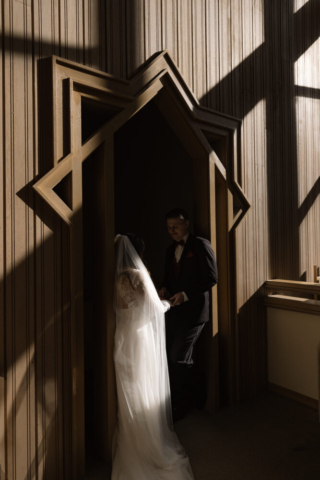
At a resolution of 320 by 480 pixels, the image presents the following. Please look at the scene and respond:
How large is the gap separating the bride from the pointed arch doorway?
82 millimetres

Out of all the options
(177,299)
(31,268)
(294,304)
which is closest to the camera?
(31,268)

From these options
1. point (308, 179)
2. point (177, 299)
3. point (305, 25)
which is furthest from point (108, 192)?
point (305, 25)

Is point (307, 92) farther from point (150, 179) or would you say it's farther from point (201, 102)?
point (150, 179)

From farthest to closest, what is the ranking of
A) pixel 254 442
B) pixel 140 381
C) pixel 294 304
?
pixel 294 304, pixel 254 442, pixel 140 381

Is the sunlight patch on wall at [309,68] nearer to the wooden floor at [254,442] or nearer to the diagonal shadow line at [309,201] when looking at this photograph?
the diagonal shadow line at [309,201]

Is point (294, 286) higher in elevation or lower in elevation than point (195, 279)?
lower

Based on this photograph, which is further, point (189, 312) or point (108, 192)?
point (189, 312)

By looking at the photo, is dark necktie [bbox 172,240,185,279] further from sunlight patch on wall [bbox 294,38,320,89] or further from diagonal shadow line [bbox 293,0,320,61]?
diagonal shadow line [bbox 293,0,320,61]

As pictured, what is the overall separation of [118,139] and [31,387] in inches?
146

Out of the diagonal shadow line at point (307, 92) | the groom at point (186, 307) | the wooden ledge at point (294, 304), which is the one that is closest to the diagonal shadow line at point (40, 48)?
the groom at point (186, 307)

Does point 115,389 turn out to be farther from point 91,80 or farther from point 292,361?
point 91,80

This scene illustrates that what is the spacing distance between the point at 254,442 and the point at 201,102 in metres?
2.79

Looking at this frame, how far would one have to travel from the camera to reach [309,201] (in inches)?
159

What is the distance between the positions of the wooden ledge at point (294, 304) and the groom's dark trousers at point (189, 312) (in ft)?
2.71
